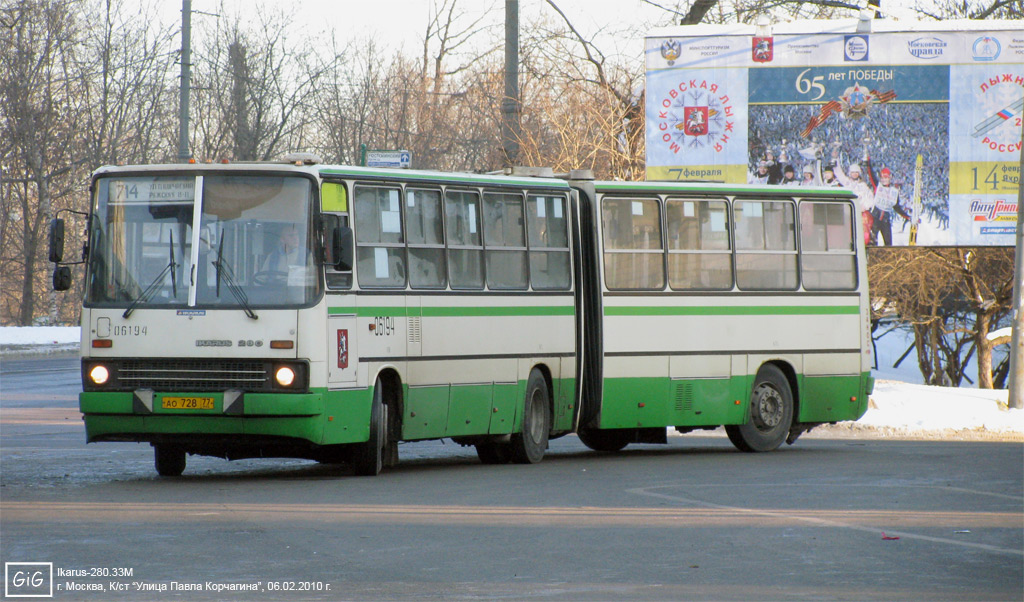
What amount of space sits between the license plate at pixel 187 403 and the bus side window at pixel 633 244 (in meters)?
5.18

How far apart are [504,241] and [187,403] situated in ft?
13.1

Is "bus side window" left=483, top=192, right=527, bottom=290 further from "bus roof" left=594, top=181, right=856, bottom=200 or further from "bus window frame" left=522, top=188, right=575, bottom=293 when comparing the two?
"bus roof" left=594, top=181, right=856, bottom=200

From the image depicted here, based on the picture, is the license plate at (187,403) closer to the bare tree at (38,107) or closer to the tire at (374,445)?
the tire at (374,445)

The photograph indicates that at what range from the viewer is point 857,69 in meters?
26.0

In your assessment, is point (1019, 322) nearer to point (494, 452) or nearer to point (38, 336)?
point (494, 452)

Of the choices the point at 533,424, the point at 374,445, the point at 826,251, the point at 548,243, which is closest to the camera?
the point at 374,445

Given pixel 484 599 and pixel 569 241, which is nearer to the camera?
pixel 484 599

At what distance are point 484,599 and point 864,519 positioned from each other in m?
4.38

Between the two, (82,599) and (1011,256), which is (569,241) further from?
(1011,256)

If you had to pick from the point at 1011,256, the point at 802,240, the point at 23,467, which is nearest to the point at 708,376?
the point at 802,240

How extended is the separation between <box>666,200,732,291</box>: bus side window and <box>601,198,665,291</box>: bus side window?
19 cm

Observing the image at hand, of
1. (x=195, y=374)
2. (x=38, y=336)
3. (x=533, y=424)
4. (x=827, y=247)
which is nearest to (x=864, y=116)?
(x=827, y=247)

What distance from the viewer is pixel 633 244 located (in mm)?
17094

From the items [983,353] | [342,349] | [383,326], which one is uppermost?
[383,326]
